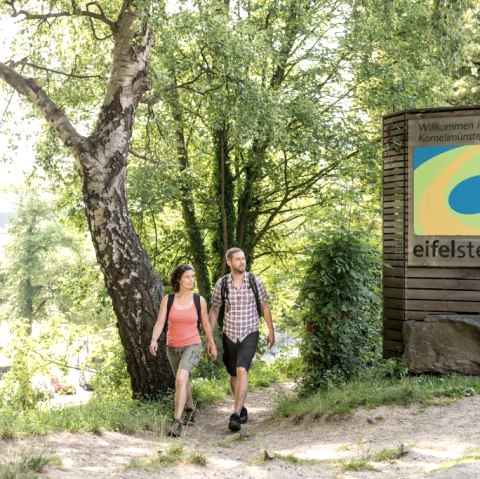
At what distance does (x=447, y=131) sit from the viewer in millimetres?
10406

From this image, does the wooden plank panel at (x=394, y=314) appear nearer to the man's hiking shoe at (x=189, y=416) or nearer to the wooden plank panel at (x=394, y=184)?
the wooden plank panel at (x=394, y=184)

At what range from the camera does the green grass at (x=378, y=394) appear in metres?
8.56

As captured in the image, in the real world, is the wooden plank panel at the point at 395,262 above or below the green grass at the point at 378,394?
above

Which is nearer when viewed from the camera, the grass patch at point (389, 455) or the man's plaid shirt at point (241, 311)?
the grass patch at point (389, 455)

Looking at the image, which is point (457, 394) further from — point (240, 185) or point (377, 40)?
point (240, 185)

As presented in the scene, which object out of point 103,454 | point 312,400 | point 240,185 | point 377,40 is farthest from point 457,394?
point 240,185

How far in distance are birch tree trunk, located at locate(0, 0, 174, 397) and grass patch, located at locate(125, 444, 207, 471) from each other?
409cm

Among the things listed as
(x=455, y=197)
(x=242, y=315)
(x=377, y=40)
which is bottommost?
(x=242, y=315)

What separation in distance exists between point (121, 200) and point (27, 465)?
540 centimetres

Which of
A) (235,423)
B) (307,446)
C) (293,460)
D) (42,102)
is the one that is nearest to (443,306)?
(235,423)

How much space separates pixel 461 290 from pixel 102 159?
196 inches

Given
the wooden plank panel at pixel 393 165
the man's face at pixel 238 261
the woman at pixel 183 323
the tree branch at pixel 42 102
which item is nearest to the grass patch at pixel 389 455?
the woman at pixel 183 323

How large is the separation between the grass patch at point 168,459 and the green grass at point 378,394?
2602 mm

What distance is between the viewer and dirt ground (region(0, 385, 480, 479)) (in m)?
6.05
